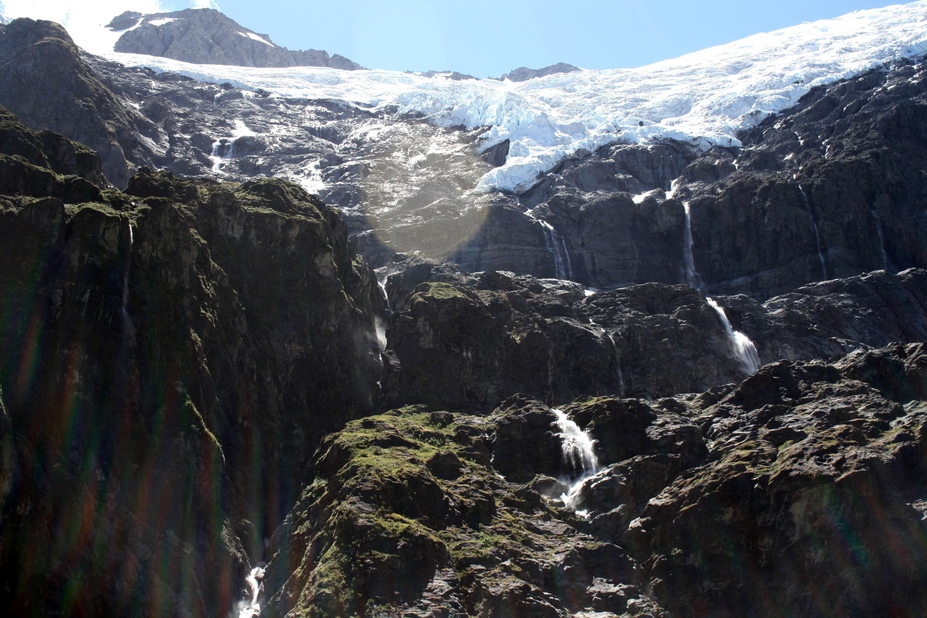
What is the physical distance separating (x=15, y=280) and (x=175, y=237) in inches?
494

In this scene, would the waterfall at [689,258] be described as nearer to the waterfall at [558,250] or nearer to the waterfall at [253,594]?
the waterfall at [558,250]

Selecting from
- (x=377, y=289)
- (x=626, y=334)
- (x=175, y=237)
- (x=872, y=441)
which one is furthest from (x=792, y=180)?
(x=175, y=237)

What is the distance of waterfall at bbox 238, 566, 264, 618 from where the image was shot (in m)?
46.2

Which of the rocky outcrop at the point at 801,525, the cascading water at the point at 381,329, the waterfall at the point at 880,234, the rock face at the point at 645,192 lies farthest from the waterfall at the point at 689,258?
the rocky outcrop at the point at 801,525

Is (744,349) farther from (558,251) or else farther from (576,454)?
(558,251)

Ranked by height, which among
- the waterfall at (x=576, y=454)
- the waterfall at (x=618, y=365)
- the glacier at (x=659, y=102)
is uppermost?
the glacier at (x=659, y=102)

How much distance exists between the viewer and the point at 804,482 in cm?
4506

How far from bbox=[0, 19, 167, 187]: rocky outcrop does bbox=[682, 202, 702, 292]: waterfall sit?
76.4 m

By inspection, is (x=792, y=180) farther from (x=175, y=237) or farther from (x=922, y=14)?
(x=922, y=14)

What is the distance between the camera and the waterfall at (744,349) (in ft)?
276

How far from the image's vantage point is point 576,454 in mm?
56969

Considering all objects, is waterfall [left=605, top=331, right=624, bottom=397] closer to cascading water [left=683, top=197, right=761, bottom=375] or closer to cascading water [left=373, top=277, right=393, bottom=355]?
cascading water [left=683, top=197, right=761, bottom=375]

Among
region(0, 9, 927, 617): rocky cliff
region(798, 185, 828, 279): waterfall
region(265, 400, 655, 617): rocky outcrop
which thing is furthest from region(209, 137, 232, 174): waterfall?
region(265, 400, 655, 617): rocky outcrop

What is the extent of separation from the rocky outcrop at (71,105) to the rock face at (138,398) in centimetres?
5664
